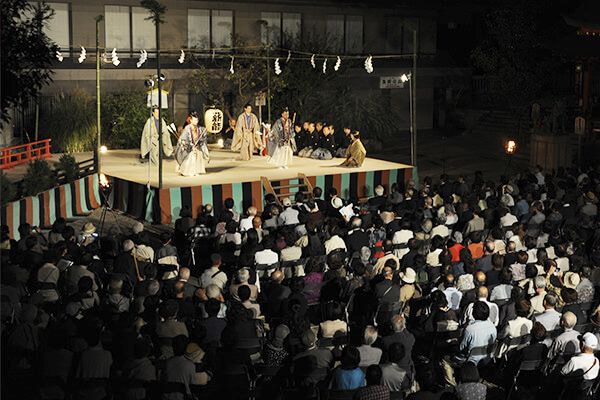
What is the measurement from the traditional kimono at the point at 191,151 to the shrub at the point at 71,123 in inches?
308

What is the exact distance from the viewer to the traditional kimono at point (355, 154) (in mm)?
21453

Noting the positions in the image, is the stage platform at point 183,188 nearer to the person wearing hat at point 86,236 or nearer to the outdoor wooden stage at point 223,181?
the outdoor wooden stage at point 223,181

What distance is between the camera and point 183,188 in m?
17.8

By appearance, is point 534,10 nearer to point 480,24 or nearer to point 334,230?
point 480,24

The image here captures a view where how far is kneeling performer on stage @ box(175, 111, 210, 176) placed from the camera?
19.6 metres

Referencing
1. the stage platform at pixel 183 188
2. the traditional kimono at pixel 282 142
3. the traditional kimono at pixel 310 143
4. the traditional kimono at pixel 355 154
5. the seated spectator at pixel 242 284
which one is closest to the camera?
the seated spectator at pixel 242 284

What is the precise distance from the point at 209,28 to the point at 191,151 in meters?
13.2

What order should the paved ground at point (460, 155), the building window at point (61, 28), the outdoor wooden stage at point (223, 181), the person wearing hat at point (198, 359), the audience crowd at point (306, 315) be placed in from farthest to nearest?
the building window at point (61, 28) → the paved ground at point (460, 155) → the outdoor wooden stage at point (223, 181) → the person wearing hat at point (198, 359) → the audience crowd at point (306, 315)

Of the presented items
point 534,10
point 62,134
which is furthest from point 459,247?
point 534,10

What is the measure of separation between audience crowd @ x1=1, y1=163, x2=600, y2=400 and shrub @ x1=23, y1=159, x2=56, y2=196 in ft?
15.6

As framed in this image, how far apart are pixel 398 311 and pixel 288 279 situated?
169 centimetres

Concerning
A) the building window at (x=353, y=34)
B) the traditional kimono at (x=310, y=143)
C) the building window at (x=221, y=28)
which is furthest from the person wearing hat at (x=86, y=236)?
the building window at (x=353, y=34)

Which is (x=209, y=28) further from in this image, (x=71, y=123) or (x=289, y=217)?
(x=289, y=217)

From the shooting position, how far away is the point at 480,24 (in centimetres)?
3888
